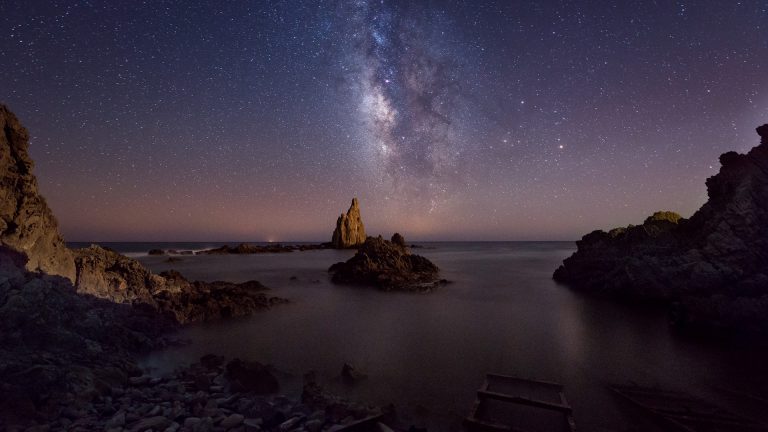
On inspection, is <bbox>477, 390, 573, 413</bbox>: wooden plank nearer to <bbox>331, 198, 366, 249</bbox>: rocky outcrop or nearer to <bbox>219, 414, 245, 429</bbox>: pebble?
<bbox>219, 414, 245, 429</bbox>: pebble

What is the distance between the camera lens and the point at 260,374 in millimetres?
10398

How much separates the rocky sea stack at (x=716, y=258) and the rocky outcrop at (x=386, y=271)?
56.5ft

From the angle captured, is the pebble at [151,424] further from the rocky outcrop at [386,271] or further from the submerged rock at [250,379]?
the rocky outcrop at [386,271]

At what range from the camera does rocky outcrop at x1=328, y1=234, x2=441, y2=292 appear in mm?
33281

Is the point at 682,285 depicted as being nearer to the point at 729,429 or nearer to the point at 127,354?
the point at 729,429

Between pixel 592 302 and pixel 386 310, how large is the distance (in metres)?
16.9

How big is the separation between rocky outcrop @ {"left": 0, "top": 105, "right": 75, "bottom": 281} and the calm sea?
630 centimetres

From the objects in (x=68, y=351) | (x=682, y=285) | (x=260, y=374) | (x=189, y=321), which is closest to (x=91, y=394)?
(x=68, y=351)

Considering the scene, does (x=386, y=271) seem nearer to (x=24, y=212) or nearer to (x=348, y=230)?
(x=24, y=212)

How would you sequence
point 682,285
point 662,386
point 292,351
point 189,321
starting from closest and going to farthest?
point 662,386 → point 292,351 → point 189,321 → point 682,285

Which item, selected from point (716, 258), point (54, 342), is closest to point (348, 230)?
point (716, 258)

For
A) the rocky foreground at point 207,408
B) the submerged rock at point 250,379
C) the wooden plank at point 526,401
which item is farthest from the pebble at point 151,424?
the wooden plank at point 526,401

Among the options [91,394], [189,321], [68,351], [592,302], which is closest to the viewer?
[91,394]

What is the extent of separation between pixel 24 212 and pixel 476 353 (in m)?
20.0
